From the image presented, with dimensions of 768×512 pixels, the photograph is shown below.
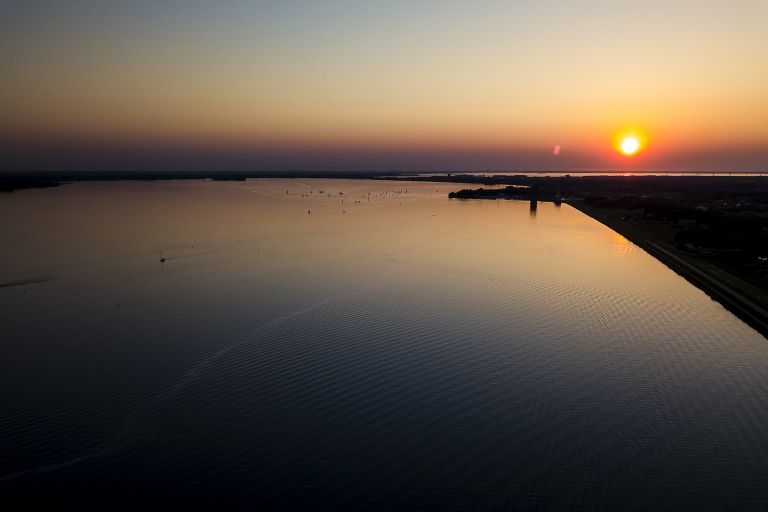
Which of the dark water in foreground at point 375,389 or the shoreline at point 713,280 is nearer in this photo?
the dark water in foreground at point 375,389

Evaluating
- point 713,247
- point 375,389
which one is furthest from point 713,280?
point 375,389

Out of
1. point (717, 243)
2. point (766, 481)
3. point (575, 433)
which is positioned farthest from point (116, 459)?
point (717, 243)

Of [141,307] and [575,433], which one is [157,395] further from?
[575,433]

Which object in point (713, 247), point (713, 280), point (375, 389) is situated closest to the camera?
point (375, 389)

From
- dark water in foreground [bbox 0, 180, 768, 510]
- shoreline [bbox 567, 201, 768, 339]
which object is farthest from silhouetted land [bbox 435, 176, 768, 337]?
dark water in foreground [bbox 0, 180, 768, 510]

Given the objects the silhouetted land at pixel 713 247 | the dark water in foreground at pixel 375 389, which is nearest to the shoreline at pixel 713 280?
the silhouetted land at pixel 713 247

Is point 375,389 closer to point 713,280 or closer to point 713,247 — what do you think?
point 713,280

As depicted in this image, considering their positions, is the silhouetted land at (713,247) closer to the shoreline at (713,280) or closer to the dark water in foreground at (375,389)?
the shoreline at (713,280)
